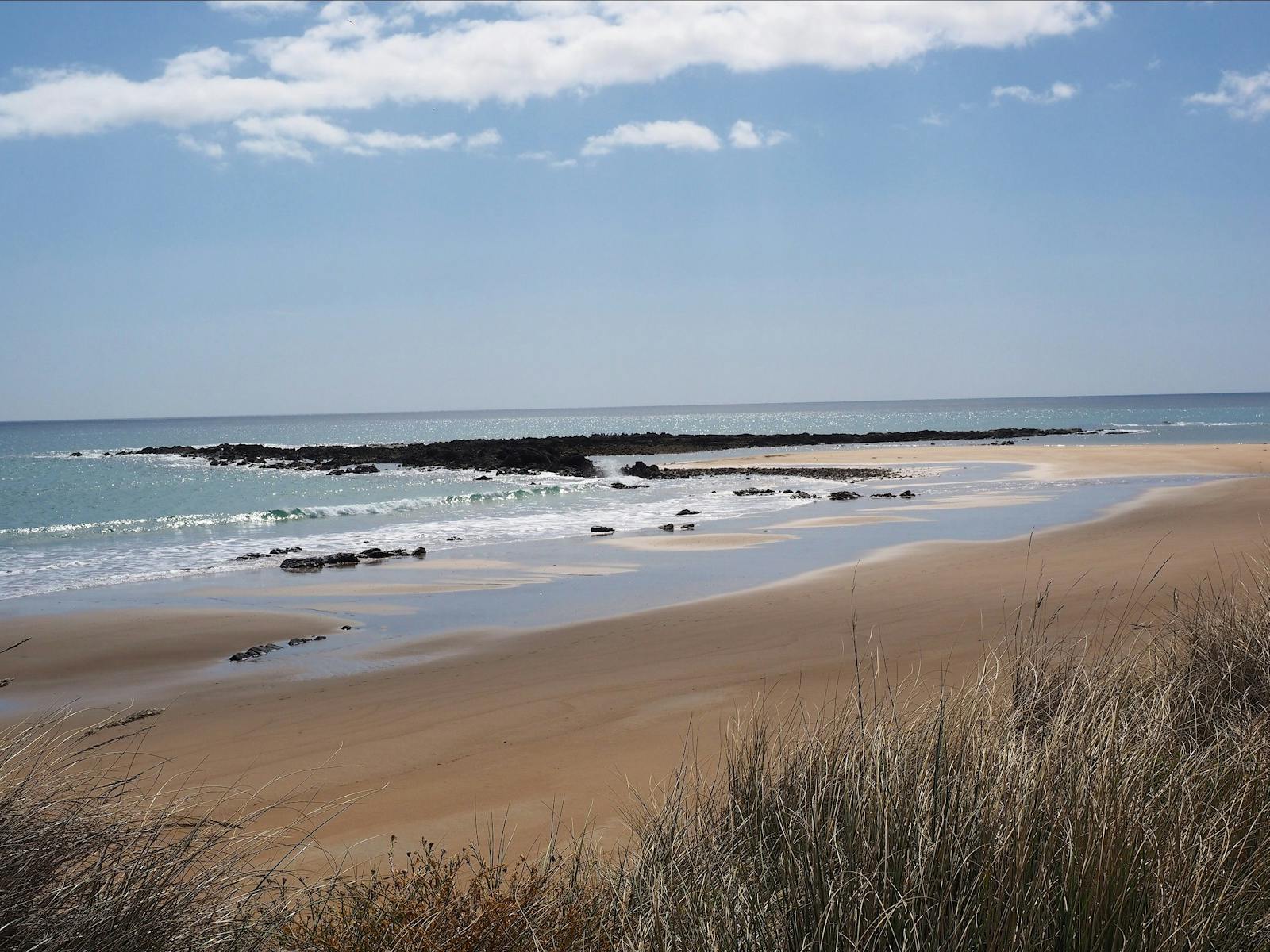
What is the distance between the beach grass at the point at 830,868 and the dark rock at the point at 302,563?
14.8 metres

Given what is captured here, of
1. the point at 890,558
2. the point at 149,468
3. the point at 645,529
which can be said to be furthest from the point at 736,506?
the point at 149,468

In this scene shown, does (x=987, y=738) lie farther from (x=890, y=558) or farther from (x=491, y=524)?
(x=491, y=524)

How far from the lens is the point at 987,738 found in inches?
142

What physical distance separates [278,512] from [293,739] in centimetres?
2378

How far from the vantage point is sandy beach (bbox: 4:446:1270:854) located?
6.36 meters

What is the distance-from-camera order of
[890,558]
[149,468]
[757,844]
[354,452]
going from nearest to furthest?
[757,844] → [890,558] → [149,468] → [354,452]

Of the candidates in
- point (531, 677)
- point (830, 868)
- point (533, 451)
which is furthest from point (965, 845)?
point (533, 451)

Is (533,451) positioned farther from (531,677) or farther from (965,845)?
(965,845)

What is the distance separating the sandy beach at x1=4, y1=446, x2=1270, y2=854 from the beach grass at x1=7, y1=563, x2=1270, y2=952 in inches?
46.2

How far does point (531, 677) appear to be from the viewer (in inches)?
367

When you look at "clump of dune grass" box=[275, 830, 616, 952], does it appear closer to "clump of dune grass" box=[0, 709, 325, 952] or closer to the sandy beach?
"clump of dune grass" box=[0, 709, 325, 952]

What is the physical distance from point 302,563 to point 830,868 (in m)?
17.1

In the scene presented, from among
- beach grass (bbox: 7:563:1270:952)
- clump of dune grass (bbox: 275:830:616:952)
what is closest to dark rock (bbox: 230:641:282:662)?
beach grass (bbox: 7:563:1270:952)

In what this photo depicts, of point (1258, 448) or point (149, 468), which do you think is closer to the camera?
point (1258, 448)
